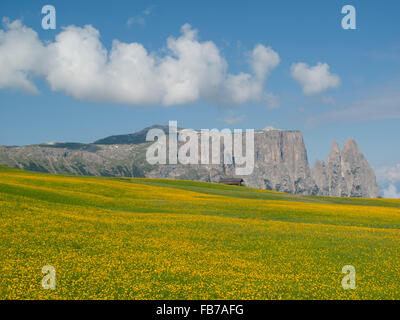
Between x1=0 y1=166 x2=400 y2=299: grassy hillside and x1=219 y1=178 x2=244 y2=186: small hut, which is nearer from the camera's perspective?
x1=0 y1=166 x2=400 y2=299: grassy hillside

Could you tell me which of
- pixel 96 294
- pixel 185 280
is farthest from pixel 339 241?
pixel 96 294

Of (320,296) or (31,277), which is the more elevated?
(31,277)

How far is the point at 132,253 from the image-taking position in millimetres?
20406

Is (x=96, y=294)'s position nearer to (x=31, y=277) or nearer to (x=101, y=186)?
(x=31, y=277)

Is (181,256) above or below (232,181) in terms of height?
above

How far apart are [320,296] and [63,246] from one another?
50.3 feet

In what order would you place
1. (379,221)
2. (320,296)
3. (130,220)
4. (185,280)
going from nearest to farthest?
(320,296) → (185,280) → (130,220) → (379,221)

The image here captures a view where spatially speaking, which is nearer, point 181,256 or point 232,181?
point 181,256

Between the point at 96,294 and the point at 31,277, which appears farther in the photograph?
the point at 31,277

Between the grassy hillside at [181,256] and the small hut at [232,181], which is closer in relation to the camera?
the grassy hillside at [181,256]
